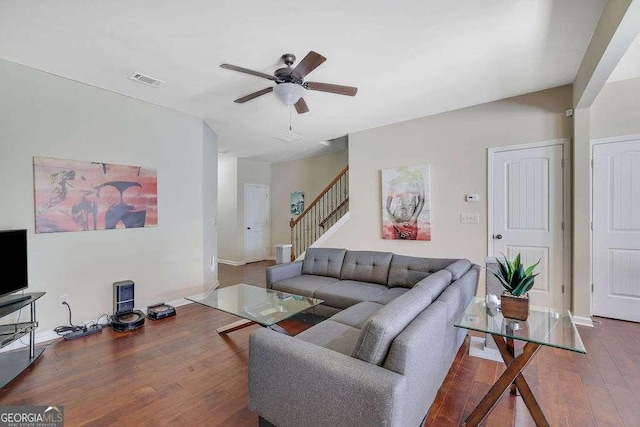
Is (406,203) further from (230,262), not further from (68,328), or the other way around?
(230,262)

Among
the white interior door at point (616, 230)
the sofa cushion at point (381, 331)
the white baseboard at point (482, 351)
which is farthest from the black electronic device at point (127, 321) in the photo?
the white interior door at point (616, 230)

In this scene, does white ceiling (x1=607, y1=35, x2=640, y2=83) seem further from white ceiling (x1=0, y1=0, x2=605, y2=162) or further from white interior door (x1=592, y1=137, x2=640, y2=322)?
white interior door (x1=592, y1=137, x2=640, y2=322)

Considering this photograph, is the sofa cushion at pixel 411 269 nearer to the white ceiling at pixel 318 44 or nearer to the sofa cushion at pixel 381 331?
the sofa cushion at pixel 381 331

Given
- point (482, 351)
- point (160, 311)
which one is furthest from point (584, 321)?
→ point (160, 311)

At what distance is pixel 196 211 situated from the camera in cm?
416

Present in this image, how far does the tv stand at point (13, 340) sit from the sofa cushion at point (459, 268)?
3.50m

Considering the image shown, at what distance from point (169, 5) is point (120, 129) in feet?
6.59

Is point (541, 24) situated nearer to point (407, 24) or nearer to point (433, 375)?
point (407, 24)

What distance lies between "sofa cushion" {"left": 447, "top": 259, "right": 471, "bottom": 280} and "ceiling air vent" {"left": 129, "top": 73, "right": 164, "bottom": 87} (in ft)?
11.5

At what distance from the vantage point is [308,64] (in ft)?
7.39

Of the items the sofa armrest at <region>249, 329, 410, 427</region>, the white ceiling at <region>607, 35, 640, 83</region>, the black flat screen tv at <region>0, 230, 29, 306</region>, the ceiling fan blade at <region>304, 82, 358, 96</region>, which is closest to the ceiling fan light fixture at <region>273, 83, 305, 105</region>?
the ceiling fan blade at <region>304, 82, 358, 96</region>

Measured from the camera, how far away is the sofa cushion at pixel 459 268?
95.3 inches

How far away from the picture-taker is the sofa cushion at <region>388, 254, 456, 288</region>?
9.96 feet

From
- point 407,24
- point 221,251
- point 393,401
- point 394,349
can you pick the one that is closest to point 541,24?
point 407,24
